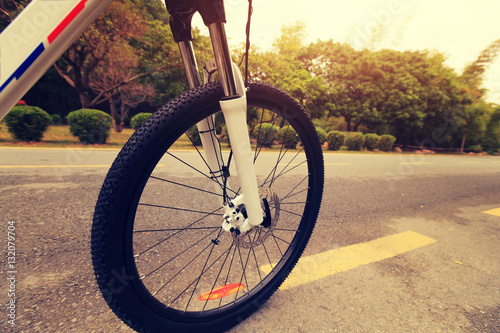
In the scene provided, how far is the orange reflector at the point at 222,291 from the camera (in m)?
1.29

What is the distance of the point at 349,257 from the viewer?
1.80 metres

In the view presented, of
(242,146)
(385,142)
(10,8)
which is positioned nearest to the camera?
(242,146)

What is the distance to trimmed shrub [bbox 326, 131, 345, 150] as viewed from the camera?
14.5 metres

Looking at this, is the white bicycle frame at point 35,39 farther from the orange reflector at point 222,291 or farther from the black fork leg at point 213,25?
the orange reflector at point 222,291

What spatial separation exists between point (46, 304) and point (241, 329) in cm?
98

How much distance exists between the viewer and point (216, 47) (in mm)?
869

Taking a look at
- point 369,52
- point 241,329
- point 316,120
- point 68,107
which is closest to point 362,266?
point 241,329

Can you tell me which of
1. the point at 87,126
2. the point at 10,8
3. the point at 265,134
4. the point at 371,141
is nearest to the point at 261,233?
the point at 265,134

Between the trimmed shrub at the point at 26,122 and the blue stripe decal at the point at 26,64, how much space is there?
8676 mm

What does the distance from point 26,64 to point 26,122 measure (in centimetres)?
879

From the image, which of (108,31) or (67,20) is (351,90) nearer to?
(108,31)

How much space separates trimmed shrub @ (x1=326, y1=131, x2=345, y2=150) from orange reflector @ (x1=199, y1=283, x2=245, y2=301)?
14.2m

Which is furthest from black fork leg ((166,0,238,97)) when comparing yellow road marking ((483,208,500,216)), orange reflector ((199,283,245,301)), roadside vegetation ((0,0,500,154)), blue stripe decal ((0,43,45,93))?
roadside vegetation ((0,0,500,154))

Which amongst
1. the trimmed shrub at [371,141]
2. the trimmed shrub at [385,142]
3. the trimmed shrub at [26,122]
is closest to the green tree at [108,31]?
the trimmed shrub at [26,122]
